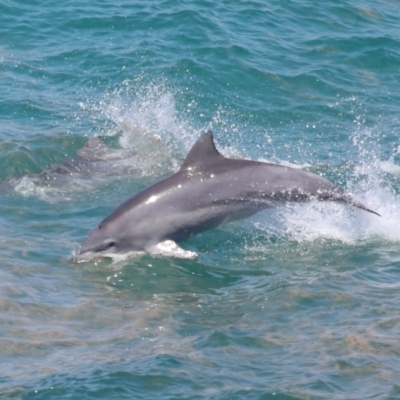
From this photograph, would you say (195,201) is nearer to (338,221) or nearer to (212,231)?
(212,231)

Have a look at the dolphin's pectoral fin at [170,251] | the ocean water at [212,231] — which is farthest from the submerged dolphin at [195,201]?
the ocean water at [212,231]

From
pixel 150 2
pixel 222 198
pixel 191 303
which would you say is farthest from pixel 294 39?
pixel 191 303

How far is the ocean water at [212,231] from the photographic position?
9078 mm

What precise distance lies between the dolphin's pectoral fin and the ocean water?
0.14 m

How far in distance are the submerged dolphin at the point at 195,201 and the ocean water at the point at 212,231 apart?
33 centimetres

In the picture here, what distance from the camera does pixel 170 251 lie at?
40.9 feet

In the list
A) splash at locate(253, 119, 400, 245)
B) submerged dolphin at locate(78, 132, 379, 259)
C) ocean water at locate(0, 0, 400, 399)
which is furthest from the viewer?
splash at locate(253, 119, 400, 245)

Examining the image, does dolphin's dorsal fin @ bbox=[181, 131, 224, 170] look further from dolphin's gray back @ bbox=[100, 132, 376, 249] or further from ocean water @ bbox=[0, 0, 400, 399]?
ocean water @ bbox=[0, 0, 400, 399]

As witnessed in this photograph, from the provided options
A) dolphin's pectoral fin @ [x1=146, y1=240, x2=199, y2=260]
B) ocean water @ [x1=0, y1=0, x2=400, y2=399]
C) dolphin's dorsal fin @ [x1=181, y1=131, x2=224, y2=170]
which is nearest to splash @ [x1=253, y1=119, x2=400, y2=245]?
ocean water @ [x1=0, y1=0, x2=400, y2=399]

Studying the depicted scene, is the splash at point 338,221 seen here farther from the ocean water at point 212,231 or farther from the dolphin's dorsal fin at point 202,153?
the dolphin's dorsal fin at point 202,153

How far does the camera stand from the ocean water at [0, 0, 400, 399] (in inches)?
357

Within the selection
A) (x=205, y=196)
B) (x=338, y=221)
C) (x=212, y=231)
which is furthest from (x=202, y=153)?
(x=338, y=221)

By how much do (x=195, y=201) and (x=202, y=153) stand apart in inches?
27.5

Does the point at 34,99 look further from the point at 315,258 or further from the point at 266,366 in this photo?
the point at 266,366
